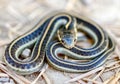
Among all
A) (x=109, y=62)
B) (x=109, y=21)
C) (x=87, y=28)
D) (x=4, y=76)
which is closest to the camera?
(x=4, y=76)

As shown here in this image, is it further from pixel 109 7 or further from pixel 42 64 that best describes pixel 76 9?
pixel 42 64

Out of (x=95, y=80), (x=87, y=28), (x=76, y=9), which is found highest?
(x=76, y=9)

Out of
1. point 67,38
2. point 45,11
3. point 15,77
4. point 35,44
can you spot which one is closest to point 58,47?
point 67,38

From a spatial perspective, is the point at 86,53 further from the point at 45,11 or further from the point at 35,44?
the point at 45,11

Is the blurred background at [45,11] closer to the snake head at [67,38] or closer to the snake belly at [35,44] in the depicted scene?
the snake belly at [35,44]

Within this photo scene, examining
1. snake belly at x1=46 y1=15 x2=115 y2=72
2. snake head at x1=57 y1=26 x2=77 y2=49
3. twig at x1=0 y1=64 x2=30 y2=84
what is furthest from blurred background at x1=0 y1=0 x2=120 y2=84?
twig at x1=0 y1=64 x2=30 y2=84

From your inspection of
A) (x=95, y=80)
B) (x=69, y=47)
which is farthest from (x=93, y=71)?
(x=69, y=47)

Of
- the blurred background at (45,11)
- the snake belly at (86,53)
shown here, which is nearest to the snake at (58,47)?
the snake belly at (86,53)
